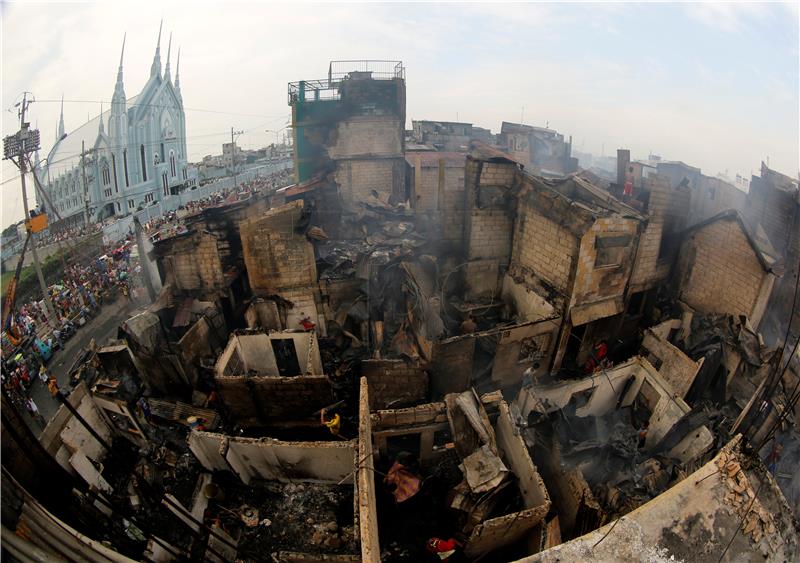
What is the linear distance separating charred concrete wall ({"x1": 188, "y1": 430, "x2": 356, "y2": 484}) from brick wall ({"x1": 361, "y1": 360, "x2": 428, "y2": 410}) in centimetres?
262

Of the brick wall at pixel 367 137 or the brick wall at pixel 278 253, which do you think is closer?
the brick wall at pixel 278 253

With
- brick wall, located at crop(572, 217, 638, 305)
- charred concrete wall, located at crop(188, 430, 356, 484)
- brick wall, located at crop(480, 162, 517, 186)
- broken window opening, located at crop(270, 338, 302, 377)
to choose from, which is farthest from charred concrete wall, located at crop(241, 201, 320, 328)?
brick wall, located at crop(572, 217, 638, 305)

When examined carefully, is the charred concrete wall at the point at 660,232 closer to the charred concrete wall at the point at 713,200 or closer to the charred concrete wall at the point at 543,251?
the charred concrete wall at the point at 713,200

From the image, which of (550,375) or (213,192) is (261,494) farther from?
(213,192)

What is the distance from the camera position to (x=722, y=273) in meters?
13.3

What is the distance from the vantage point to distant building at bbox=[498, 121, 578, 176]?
122 feet

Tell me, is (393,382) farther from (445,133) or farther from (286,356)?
(445,133)

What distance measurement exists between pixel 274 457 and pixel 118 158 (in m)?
30.1

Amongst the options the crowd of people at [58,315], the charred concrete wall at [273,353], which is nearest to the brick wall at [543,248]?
the charred concrete wall at [273,353]

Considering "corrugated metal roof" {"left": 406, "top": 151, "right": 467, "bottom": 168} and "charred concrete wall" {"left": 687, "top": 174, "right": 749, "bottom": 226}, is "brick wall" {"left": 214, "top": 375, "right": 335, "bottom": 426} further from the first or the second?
"corrugated metal roof" {"left": 406, "top": 151, "right": 467, "bottom": 168}

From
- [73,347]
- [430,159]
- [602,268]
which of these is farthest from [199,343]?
[430,159]

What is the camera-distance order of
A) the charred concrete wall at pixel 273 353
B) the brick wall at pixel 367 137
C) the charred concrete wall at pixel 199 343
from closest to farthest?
the charred concrete wall at pixel 273 353 → the charred concrete wall at pixel 199 343 → the brick wall at pixel 367 137

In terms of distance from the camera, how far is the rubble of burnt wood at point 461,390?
295 inches

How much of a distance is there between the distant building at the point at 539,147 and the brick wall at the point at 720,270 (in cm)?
2302
